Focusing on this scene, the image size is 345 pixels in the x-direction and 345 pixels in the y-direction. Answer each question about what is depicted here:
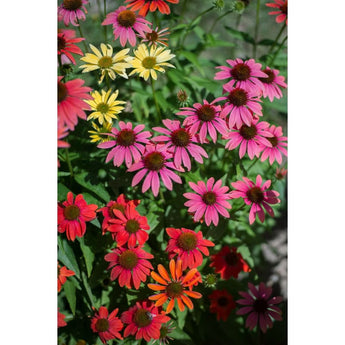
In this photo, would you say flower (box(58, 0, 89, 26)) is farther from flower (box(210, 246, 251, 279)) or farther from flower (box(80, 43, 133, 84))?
flower (box(210, 246, 251, 279))

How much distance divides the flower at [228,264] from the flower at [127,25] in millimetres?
605

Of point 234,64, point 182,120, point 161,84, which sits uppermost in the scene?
point 161,84

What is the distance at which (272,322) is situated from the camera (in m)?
1.02

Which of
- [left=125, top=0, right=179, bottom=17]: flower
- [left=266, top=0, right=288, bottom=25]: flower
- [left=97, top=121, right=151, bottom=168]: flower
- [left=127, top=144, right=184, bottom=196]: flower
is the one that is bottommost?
[left=127, top=144, right=184, bottom=196]: flower

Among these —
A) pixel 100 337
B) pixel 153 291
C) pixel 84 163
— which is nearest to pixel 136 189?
pixel 84 163

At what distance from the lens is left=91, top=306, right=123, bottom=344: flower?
89 cm

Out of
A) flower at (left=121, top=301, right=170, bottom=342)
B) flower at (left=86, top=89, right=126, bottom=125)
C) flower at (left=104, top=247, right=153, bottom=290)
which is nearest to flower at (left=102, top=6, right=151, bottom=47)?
flower at (left=86, top=89, right=126, bottom=125)

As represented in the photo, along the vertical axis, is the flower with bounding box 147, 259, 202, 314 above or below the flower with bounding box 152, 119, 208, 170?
below

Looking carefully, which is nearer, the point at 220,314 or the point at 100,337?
the point at 100,337

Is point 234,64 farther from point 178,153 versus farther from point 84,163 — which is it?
point 84,163

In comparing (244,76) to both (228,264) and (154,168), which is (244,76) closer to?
(154,168)

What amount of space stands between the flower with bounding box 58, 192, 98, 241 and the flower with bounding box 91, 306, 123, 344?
20cm
